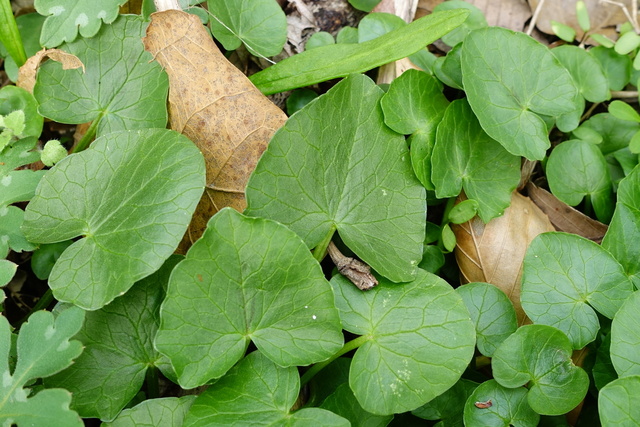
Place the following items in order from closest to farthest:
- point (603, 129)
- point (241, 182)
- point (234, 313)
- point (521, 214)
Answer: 1. point (234, 313)
2. point (241, 182)
3. point (521, 214)
4. point (603, 129)

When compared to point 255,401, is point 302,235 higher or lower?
higher

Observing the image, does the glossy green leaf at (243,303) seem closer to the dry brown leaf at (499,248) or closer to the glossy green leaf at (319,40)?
the dry brown leaf at (499,248)

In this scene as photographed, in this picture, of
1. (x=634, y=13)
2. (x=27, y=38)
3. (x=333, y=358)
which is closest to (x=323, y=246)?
(x=333, y=358)

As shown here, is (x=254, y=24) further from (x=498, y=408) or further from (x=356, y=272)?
(x=498, y=408)

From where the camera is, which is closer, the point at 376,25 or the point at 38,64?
the point at 38,64

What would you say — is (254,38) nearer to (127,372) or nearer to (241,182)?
(241,182)

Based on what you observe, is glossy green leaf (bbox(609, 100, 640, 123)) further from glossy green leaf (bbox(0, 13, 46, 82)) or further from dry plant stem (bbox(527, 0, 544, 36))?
glossy green leaf (bbox(0, 13, 46, 82))

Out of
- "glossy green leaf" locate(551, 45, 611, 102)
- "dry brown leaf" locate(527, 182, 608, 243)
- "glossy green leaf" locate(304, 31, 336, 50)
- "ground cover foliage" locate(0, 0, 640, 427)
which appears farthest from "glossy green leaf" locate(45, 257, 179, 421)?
"glossy green leaf" locate(551, 45, 611, 102)

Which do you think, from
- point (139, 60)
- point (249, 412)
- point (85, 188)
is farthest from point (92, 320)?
point (139, 60)
